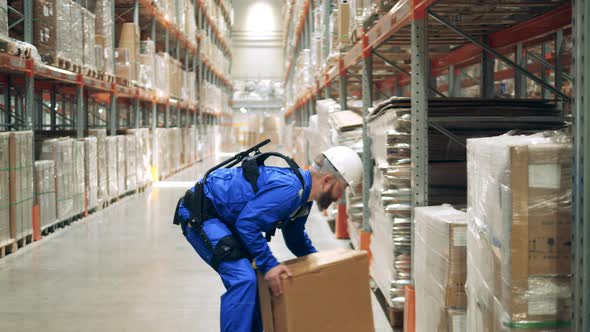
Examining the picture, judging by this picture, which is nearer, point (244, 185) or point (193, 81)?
point (244, 185)

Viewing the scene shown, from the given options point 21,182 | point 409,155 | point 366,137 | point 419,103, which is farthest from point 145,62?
point 419,103

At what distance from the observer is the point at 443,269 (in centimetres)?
306

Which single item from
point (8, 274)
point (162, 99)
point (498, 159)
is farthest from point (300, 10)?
point (498, 159)

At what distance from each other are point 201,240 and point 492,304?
141 cm

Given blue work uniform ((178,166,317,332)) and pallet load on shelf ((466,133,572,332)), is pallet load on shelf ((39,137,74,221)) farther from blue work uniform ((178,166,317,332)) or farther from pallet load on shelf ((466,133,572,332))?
pallet load on shelf ((466,133,572,332))

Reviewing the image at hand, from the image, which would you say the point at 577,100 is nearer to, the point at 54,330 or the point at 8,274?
the point at 54,330

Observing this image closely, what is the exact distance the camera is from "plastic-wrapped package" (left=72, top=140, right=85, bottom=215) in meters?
8.29

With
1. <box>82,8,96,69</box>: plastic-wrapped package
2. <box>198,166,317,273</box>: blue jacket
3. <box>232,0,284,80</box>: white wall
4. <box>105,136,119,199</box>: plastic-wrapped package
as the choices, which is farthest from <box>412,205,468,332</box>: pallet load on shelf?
<box>232,0,284,80</box>: white wall

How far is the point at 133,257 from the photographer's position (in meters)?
6.38

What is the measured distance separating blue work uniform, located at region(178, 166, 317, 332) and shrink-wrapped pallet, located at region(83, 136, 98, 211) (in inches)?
233

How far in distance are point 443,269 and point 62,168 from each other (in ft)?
19.5

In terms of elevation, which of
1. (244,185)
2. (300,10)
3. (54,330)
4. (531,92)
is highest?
(300,10)

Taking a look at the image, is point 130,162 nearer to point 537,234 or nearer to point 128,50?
point 128,50

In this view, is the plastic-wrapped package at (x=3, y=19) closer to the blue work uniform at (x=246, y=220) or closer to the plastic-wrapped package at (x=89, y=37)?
the plastic-wrapped package at (x=89, y=37)
